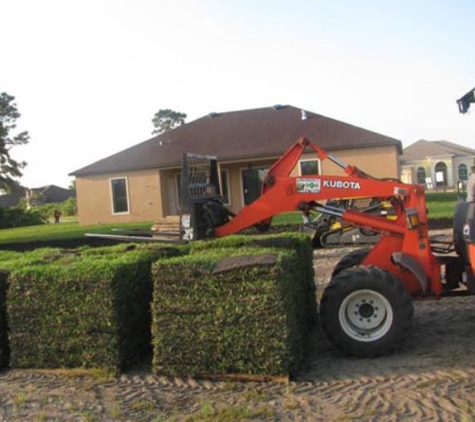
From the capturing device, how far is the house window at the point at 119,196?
98.0 feet

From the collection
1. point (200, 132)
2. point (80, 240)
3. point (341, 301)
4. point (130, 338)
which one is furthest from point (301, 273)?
point (200, 132)

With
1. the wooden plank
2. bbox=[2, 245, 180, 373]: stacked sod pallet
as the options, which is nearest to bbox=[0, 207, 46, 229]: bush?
bbox=[2, 245, 180, 373]: stacked sod pallet

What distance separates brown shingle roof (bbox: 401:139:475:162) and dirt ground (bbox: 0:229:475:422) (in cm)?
5858

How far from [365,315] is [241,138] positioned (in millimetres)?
24179

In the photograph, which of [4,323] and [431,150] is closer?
[4,323]

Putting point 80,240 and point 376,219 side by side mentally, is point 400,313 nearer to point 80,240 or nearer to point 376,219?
point 376,219

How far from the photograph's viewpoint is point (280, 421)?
4559 millimetres

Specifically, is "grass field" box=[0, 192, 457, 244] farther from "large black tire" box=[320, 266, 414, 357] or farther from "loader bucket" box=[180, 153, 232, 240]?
"large black tire" box=[320, 266, 414, 357]

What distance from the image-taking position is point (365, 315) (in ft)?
19.9

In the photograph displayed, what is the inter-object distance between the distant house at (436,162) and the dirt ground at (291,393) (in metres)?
52.2

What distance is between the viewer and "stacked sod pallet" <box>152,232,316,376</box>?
5355 millimetres

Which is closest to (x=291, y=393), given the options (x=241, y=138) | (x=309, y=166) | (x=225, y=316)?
(x=225, y=316)

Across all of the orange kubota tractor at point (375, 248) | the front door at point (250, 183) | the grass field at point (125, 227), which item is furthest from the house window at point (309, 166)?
the orange kubota tractor at point (375, 248)

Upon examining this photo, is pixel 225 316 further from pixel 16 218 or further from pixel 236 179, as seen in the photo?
pixel 16 218
